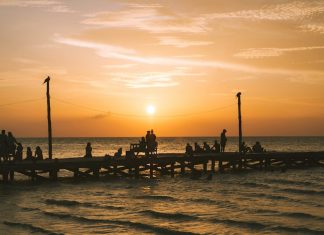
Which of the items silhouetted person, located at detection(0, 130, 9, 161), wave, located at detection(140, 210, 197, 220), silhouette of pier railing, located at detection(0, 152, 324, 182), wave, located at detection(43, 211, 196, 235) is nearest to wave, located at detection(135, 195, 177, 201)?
wave, located at detection(140, 210, 197, 220)

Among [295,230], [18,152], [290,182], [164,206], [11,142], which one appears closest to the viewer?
[295,230]

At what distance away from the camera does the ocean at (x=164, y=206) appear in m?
19.9

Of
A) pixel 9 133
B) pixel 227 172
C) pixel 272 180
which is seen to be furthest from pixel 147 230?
pixel 227 172

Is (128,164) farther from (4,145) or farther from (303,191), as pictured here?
(303,191)

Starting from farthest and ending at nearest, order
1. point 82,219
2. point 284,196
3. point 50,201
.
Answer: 1. point 284,196
2. point 50,201
3. point 82,219

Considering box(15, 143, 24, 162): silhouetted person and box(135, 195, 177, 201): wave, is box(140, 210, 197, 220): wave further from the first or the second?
box(15, 143, 24, 162): silhouetted person

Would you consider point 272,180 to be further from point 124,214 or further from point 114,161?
point 124,214

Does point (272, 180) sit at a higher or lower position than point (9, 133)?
lower

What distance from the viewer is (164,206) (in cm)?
2519

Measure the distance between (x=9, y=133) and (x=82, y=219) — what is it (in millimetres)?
11955

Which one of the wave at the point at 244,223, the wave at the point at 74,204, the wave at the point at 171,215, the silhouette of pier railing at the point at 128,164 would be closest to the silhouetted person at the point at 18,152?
the silhouette of pier railing at the point at 128,164

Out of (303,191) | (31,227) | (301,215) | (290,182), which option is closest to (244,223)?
(301,215)

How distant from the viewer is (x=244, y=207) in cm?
2486

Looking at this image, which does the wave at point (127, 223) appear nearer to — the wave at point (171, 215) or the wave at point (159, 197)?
the wave at point (171, 215)
